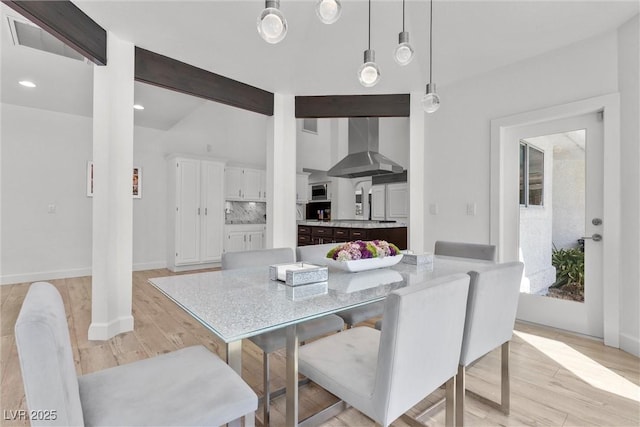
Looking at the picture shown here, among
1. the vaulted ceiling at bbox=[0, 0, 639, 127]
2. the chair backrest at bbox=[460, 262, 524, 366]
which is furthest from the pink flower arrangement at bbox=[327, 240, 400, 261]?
the vaulted ceiling at bbox=[0, 0, 639, 127]

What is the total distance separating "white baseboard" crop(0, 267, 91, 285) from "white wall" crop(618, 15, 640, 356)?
6.50 meters

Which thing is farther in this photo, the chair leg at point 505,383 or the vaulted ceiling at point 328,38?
the vaulted ceiling at point 328,38

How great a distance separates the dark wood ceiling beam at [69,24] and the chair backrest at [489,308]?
278 centimetres

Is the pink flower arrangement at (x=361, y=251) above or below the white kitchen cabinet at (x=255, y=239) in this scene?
above

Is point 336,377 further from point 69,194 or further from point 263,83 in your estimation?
point 69,194

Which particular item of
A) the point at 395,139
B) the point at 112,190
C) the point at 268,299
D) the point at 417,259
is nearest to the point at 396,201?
the point at 395,139

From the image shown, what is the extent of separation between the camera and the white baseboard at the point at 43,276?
13.9ft

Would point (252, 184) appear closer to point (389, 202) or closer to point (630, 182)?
point (389, 202)

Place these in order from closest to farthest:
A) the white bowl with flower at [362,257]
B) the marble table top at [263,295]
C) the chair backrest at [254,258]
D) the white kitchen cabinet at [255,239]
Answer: the marble table top at [263,295], the white bowl with flower at [362,257], the chair backrest at [254,258], the white kitchen cabinet at [255,239]

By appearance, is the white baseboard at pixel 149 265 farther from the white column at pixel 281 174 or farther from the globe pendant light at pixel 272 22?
the globe pendant light at pixel 272 22

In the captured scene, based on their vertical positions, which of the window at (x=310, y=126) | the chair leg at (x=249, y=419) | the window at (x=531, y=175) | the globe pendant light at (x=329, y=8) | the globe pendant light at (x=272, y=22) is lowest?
the chair leg at (x=249, y=419)

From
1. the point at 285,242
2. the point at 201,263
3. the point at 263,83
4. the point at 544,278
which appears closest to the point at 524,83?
the point at 544,278

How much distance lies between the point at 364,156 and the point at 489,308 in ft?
13.5

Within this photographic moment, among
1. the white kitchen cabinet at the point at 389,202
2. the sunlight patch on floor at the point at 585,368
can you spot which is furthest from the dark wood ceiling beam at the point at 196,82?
the white kitchen cabinet at the point at 389,202
